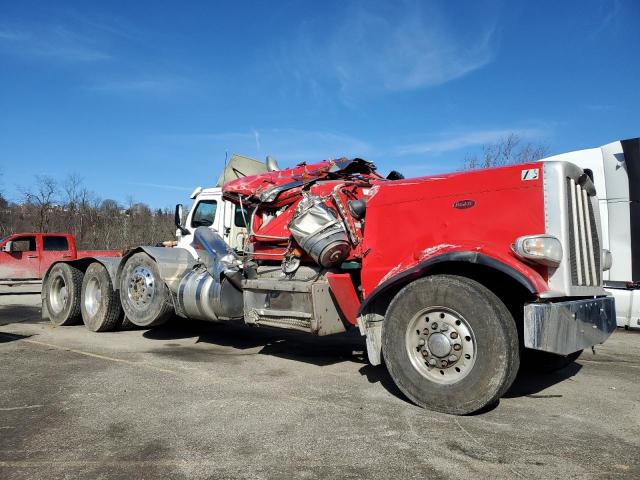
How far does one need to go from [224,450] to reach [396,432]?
51.5 inches

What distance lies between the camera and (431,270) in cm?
472

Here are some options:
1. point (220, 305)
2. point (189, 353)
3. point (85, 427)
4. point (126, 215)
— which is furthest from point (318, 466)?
point (126, 215)

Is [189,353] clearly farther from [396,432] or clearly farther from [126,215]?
[126,215]

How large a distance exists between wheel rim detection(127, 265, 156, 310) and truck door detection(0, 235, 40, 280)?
12.0 m

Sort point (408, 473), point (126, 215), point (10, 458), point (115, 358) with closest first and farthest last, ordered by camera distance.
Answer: point (408, 473) < point (10, 458) < point (115, 358) < point (126, 215)

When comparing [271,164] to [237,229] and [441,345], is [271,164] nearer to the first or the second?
[237,229]

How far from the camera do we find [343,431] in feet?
13.0

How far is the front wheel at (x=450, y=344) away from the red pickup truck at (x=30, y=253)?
1478 centimetres

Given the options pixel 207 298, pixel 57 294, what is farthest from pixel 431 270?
pixel 57 294

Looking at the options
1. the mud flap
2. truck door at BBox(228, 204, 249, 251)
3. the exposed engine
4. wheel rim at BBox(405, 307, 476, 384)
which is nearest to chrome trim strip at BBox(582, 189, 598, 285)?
wheel rim at BBox(405, 307, 476, 384)

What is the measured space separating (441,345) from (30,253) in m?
17.6

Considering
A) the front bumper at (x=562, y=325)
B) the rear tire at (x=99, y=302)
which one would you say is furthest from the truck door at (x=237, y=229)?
the front bumper at (x=562, y=325)

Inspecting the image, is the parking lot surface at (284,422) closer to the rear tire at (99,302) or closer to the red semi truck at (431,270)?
the red semi truck at (431,270)

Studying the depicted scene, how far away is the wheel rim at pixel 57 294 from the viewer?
996 centimetres
